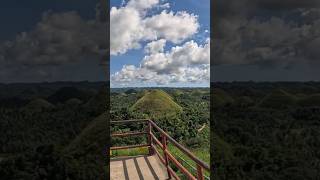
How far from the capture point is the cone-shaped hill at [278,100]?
16.4 meters

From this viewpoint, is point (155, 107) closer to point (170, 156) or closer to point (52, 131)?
point (52, 131)

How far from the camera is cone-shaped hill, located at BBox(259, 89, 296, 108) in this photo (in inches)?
644

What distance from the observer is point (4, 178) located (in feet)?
12.9

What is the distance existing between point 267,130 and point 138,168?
12.0m

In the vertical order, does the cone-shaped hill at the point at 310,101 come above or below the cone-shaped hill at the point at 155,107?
above

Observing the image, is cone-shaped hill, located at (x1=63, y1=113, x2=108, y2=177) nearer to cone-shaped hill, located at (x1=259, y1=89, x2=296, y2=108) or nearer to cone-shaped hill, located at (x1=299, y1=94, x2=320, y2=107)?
cone-shaped hill, located at (x1=259, y1=89, x2=296, y2=108)

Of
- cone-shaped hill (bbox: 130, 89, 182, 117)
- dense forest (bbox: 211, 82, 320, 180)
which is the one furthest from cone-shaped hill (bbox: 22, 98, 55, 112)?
cone-shaped hill (bbox: 130, 89, 182, 117)

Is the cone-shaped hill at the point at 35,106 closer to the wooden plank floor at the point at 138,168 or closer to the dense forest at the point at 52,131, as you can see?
the dense forest at the point at 52,131

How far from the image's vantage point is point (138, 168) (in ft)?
14.8

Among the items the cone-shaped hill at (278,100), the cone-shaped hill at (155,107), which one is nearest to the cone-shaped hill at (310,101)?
the cone-shaped hill at (278,100)

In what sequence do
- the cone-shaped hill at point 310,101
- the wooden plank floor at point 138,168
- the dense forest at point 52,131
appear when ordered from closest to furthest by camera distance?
the wooden plank floor at point 138,168, the dense forest at point 52,131, the cone-shaped hill at point 310,101

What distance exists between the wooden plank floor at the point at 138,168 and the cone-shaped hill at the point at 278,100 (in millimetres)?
12234

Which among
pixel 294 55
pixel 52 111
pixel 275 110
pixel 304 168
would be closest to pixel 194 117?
pixel 275 110

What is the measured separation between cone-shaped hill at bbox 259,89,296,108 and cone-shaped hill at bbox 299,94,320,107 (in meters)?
0.40
